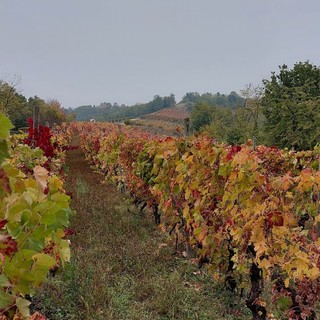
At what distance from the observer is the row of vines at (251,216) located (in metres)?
2.82

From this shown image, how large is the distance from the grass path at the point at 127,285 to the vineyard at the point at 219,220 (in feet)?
1.01

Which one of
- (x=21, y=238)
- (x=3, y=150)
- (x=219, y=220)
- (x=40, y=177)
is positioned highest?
(x=3, y=150)

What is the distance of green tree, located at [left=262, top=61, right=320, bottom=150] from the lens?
22922mm

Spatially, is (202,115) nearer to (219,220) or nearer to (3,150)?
(219,220)

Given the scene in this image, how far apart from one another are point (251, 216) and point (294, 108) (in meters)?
23.1

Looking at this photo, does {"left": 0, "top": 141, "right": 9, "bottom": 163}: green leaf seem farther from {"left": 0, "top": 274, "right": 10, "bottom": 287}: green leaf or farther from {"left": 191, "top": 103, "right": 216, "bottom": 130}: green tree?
{"left": 191, "top": 103, "right": 216, "bottom": 130}: green tree

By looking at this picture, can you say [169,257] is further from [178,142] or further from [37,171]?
[37,171]

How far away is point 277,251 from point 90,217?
4.71 metres

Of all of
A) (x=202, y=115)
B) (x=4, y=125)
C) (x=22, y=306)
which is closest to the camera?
(x=4, y=125)

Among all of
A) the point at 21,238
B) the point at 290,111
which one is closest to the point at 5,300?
the point at 21,238

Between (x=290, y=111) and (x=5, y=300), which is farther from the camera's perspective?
(x=290, y=111)

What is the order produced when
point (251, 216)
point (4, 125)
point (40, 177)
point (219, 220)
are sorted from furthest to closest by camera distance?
point (219, 220) → point (251, 216) → point (40, 177) → point (4, 125)

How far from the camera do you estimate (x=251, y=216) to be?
3100 millimetres

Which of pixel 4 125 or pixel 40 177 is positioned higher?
pixel 4 125
